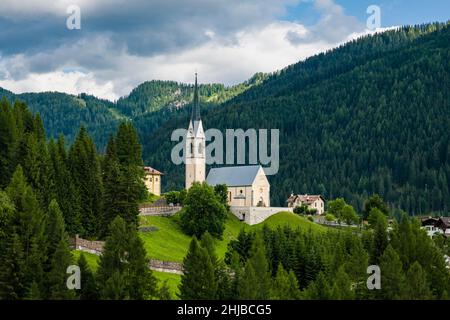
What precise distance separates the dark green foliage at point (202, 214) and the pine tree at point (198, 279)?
1838 inches

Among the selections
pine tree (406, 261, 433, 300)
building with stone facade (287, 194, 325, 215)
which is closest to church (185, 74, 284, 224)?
building with stone facade (287, 194, 325, 215)

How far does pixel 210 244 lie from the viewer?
66938mm

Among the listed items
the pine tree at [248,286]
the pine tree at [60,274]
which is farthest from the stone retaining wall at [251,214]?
the pine tree at [60,274]

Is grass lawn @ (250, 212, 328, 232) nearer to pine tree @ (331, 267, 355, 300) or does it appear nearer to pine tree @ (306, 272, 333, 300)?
pine tree @ (306, 272, 333, 300)

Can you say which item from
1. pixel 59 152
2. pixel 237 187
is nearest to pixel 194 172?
pixel 237 187

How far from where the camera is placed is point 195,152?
14588cm

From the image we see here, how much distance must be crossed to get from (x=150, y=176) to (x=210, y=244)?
300 feet

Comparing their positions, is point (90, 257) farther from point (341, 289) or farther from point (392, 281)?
point (392, 281)

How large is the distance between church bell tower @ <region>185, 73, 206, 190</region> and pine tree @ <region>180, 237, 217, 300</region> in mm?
84731

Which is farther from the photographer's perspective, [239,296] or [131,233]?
[131,233]

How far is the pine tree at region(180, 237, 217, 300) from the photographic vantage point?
57156 millimetres

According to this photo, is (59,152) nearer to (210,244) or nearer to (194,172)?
(210,244)

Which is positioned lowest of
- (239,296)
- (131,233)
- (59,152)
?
(239,296)

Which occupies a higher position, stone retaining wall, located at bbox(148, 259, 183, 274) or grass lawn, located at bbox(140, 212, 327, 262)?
grass lawn, located at bbox(140, 212, 327, 262)
